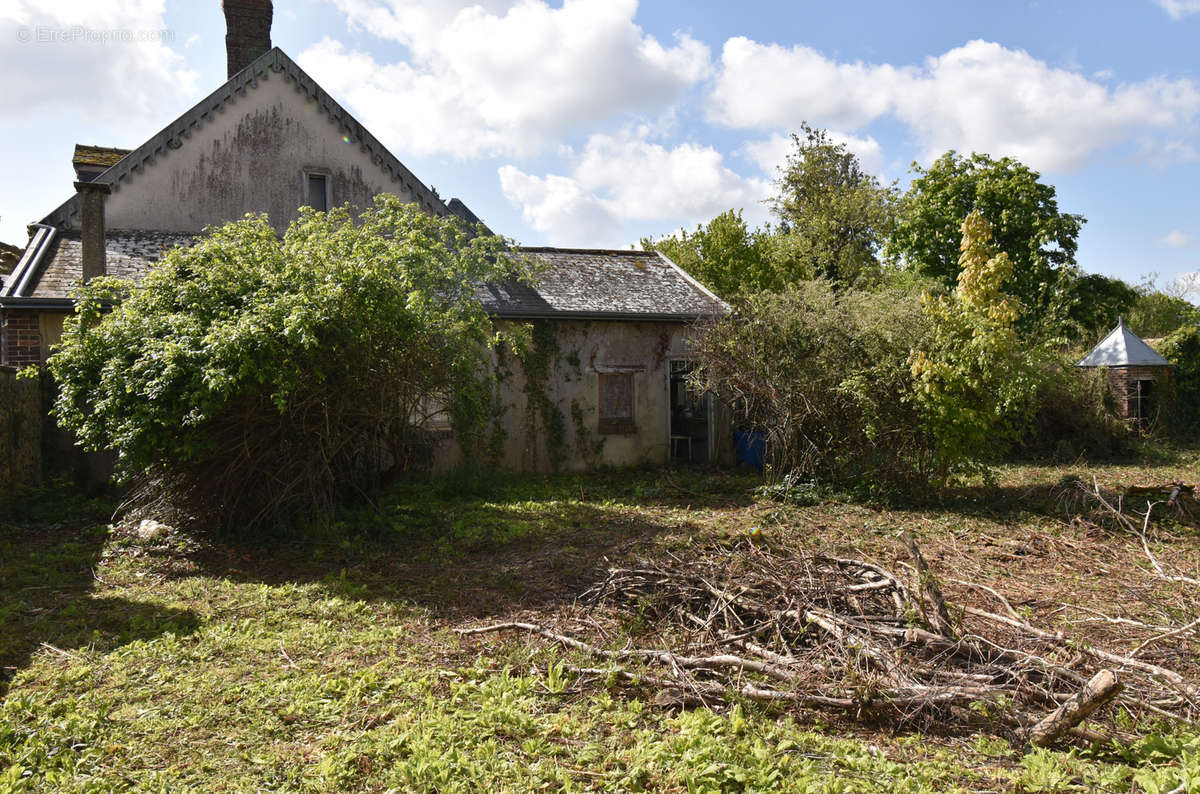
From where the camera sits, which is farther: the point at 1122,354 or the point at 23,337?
the point at 1122,354

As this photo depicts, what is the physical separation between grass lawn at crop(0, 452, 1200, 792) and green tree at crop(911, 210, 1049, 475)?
131 cm

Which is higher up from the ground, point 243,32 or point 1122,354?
point 243,32

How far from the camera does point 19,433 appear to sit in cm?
1055

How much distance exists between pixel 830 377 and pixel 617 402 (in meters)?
5.10

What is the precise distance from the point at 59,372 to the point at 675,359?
10.4m

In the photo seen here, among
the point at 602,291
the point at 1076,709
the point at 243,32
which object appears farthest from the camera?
the point at 243,32

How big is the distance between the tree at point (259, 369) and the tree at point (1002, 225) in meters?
19.5

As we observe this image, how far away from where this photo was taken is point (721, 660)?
15.4 feet

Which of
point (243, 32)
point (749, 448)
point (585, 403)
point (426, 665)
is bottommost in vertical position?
point (426, 665)

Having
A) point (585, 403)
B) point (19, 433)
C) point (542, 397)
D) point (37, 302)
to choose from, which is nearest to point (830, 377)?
point (585, 403)

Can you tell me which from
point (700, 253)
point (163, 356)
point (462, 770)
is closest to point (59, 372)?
point (163, 356)

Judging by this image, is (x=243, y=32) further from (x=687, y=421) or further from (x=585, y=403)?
(x=687, y=421)

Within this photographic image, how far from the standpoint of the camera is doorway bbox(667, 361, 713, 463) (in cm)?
1577

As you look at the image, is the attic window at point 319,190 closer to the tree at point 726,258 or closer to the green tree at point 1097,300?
the tree at point 726,258
